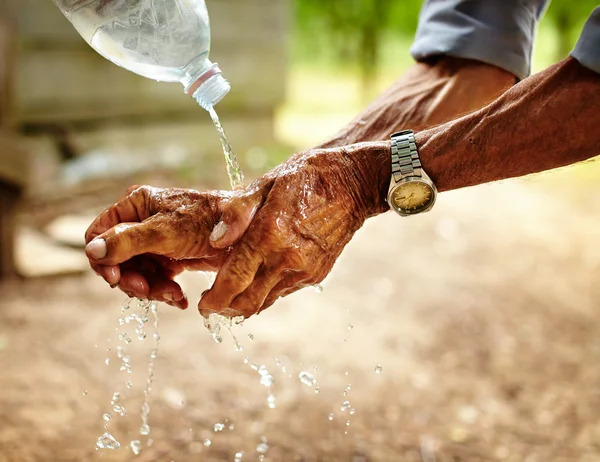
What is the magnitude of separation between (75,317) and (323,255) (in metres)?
2.45

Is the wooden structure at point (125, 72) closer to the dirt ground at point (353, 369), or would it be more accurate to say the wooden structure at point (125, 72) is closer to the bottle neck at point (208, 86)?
the dirt ground at point (353, 369)

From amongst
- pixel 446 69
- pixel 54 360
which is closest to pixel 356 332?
pixel 54 360

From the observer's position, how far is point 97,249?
1.58 m

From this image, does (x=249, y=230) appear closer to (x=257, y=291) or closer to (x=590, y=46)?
(x=257, y=291)

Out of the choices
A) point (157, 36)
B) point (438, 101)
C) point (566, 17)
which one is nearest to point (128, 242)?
point (157, 36)

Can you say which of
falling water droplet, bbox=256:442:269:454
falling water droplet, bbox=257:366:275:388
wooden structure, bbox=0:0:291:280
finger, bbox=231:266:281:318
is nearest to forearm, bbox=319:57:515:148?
finger, bbox=231:266:281:318

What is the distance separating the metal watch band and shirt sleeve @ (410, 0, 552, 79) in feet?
1.79

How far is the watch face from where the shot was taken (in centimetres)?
169

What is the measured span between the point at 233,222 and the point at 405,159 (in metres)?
0.43

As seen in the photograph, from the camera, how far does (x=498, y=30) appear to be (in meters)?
2.07

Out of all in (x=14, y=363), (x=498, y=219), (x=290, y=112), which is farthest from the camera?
(x=290, y=112)

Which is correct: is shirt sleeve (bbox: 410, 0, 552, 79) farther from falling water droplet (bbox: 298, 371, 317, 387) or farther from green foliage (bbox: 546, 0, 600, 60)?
green foliage (bbox: 546, 0, 600, 60)

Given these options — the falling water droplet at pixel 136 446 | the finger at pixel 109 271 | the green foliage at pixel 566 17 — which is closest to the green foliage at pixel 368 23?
the green foliage at pixel 566 17

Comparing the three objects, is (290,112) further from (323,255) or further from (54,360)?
(323,255)
